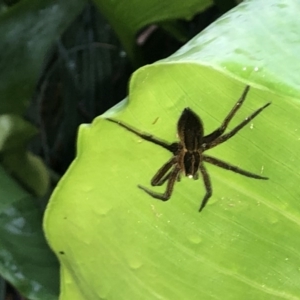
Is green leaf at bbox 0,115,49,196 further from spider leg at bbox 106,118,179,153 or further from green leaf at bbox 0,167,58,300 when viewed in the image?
spider leg at bbox 106,118,179,153

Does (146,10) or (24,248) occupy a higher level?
(146,10)

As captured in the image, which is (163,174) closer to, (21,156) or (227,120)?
(227,120)

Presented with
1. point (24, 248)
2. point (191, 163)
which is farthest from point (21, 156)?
point (191, 163)

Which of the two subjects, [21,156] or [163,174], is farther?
[21,156]

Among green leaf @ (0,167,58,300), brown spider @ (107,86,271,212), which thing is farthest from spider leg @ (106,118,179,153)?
green leaf @ (0,167,58,300)

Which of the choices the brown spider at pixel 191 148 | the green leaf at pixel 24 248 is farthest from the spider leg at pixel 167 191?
the green leaf at pixel 24 248

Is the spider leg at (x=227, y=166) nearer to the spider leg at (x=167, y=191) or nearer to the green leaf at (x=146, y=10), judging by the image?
the spider leg at (x=167, y=191)

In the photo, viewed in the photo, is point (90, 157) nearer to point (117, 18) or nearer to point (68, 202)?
point (68, 202)

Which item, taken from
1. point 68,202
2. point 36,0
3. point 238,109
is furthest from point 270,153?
point 36,0
